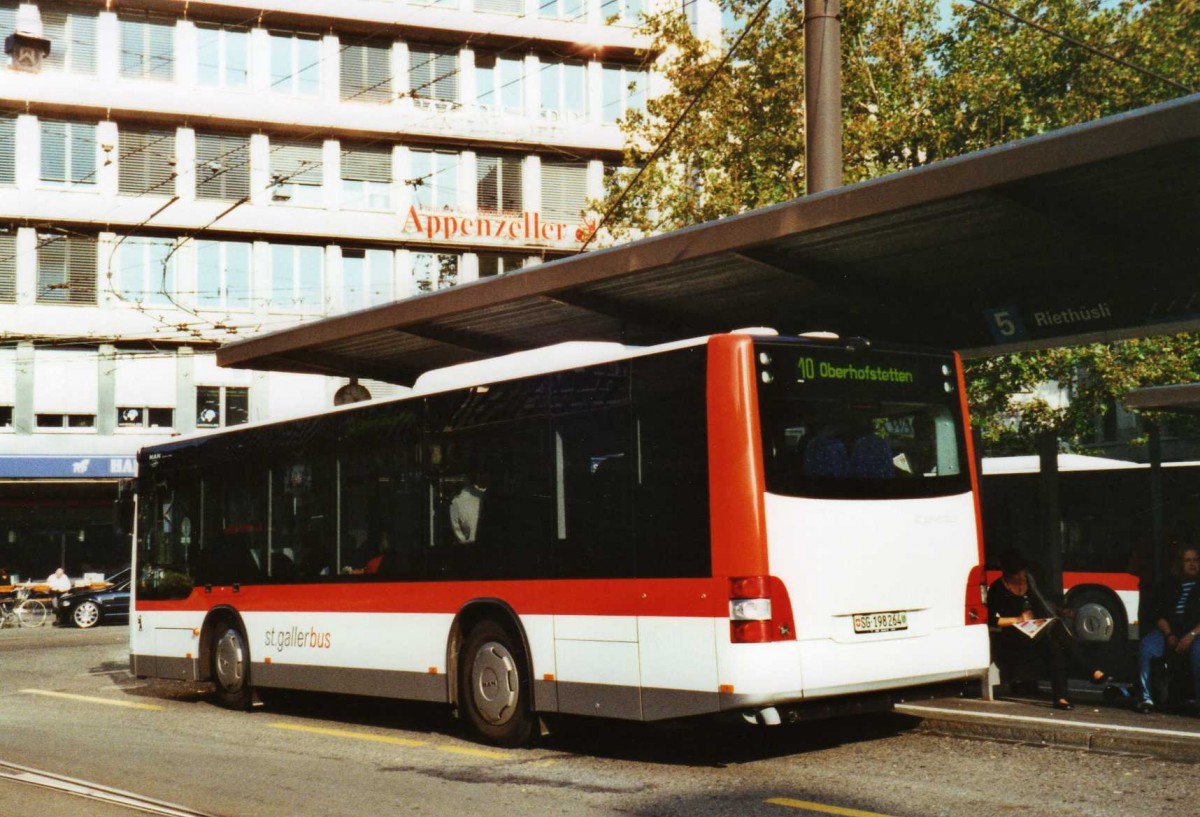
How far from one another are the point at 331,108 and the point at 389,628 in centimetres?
3280

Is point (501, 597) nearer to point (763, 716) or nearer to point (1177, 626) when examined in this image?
point (763, 716)

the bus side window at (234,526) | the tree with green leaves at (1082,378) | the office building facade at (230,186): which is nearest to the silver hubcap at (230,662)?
the bus side window at (234,526)

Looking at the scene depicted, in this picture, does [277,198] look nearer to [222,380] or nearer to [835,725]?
A: [222,380]

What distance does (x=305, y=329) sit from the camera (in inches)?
627

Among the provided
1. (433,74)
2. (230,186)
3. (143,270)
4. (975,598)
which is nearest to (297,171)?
(230,186)

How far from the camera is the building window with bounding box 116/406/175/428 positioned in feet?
134

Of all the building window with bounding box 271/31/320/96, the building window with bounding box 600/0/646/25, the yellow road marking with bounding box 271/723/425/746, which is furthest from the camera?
the building window with bounding box 600/0/646/25

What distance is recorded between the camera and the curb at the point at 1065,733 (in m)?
8.99

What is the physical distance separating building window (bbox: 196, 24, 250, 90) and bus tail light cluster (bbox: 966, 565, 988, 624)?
117 feet

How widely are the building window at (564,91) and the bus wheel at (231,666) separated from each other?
32.1 metres

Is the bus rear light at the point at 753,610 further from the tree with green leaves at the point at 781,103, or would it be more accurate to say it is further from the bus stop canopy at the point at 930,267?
the tree with green leaves at the point at 781,103

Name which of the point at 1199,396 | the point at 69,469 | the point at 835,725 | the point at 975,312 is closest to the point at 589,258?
the point at 975,312

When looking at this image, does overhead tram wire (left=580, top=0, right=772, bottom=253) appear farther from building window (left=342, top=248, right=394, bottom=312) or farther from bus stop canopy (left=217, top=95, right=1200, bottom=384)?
building window (left=342, top=248, right=394, bottom=312)

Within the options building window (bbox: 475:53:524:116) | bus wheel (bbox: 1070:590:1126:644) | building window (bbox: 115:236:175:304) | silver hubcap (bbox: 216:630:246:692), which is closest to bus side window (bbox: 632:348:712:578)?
silver hubcap (bbox: 216:630:246:692)
